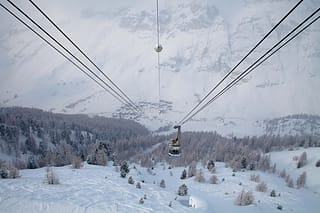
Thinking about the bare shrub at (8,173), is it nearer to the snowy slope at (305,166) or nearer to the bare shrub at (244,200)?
the bare shrub at (244,200)

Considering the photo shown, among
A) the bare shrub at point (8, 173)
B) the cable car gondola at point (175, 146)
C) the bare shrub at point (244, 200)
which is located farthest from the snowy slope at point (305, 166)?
the bare shrub at point (8, 173)

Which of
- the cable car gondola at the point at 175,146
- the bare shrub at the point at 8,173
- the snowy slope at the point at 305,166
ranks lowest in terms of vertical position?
the snowy slope at the point at 305,166

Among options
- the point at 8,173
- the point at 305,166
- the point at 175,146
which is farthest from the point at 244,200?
the point at 305,166

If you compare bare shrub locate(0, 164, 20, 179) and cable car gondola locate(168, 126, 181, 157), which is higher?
cable car gondola locate(168, 126, 181, 157)

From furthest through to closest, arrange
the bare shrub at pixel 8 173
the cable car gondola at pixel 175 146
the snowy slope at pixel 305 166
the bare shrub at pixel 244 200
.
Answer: the snowy slope at pixel 305 166
the bare shrub at pixel 244 200
the bare shrub at pixel 8 173
the cable car gondola at pixel 175 146

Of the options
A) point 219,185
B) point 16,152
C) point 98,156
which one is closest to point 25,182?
point 98,156

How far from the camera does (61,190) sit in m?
14.7

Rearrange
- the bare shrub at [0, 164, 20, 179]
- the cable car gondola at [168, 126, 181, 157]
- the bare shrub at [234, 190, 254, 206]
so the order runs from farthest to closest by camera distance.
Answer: the bare shrub at [234, 190, 254, 206] < the bare shrub at [0, 164, 20, 179] < the cable car gondola at [168, 126, 181, 157]

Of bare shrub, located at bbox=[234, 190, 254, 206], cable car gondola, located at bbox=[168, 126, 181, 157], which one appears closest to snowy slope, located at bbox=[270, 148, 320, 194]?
bare shrub, located at bbox=[234, 190, 254, 206]

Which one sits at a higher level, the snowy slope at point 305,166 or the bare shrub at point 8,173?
the bare shrub at point 8,173

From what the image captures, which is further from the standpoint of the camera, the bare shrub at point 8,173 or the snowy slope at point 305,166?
the snowy slope at point 305,166

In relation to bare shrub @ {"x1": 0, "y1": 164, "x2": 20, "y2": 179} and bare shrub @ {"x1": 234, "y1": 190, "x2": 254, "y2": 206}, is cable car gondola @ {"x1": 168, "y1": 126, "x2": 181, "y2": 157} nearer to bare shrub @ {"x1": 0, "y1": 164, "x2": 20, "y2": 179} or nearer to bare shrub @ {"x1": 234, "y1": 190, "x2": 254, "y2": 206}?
bare shrub @ {"x1": 0, "y1": 164, "x2": 20, "y2": 179}

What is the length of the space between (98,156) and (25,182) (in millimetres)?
25991

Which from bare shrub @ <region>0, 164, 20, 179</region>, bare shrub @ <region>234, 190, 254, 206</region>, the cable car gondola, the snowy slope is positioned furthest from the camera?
the snowy slope
